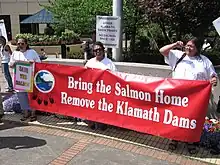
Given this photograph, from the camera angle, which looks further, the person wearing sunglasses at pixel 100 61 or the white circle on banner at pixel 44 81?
the white circle on banner at pixel 44 81

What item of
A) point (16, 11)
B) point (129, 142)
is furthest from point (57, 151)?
point (16, 11)

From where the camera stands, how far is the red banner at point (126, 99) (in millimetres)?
4566

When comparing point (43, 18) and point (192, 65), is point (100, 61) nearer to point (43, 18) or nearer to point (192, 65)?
point (192, 65)

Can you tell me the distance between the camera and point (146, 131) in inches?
196

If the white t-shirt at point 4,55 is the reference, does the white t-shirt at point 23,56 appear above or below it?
above

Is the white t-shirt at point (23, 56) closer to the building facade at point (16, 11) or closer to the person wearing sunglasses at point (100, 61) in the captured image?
the person wearing sunglasses at point (100, 61)

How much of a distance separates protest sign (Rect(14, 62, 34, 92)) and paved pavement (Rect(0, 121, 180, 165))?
2.72 ft

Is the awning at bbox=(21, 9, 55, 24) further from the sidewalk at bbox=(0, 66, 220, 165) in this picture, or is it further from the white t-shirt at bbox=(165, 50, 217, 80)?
the white t-shirt at bbox=(165, 50, 217, 80)

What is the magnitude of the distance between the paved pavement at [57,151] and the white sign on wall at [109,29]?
2.29 meters

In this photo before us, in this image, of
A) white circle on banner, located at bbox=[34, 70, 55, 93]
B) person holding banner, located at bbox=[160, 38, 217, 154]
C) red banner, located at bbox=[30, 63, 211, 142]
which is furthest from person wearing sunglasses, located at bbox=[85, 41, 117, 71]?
person holding banner, located at bbox=[160, 38, 217, 154]

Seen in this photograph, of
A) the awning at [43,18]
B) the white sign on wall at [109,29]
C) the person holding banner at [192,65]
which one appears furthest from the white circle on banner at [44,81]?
the awning at [43,18]

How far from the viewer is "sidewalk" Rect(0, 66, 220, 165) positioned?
467 cm

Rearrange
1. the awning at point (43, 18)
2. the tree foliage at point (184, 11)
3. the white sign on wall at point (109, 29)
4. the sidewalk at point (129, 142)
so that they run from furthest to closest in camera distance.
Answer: the awning at point (43, 18) < the tree foliage at point (184, 11) < the white sign on wall at point (109, 29) < the sidewalk at point (129, 142)

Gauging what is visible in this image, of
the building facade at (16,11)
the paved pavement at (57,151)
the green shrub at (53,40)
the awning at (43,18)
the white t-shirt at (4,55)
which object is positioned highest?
the building facade at (16,11)
